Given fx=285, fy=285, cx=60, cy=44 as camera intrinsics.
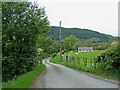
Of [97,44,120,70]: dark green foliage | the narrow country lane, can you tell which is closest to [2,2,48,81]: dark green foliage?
the narrow country lane

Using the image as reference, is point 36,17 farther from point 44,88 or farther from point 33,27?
point 44,88

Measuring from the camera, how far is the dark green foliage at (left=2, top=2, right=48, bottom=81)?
2867 cm

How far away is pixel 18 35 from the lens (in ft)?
96.7

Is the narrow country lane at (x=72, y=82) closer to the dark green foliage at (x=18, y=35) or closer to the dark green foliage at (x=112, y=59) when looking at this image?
the dark green foliage at (x=112, y=59)

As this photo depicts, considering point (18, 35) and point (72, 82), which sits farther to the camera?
point (18, 35)

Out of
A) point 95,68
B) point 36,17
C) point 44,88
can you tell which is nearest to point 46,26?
point 36,17

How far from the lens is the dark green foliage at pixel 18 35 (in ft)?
94.1

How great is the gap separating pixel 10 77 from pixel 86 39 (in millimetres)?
158069

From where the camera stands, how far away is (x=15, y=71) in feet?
95.6

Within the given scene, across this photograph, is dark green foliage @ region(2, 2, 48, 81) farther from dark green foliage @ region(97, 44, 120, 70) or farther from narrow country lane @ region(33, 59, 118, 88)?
dark green foliage @ region(97, 44, 120, 70)

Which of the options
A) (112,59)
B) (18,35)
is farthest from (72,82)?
(18,35)

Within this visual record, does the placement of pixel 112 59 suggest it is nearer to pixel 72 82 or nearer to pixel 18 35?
pixel 72 82

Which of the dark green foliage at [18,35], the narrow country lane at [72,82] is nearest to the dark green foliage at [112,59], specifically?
the narrow country lane at [72,82]

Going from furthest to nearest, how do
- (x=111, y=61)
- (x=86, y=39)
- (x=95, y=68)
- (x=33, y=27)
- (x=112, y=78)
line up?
(x=86, y=39), (x=33, y=27), (x=95, y=68), (x=111, y=61), (x=112, y=78)
